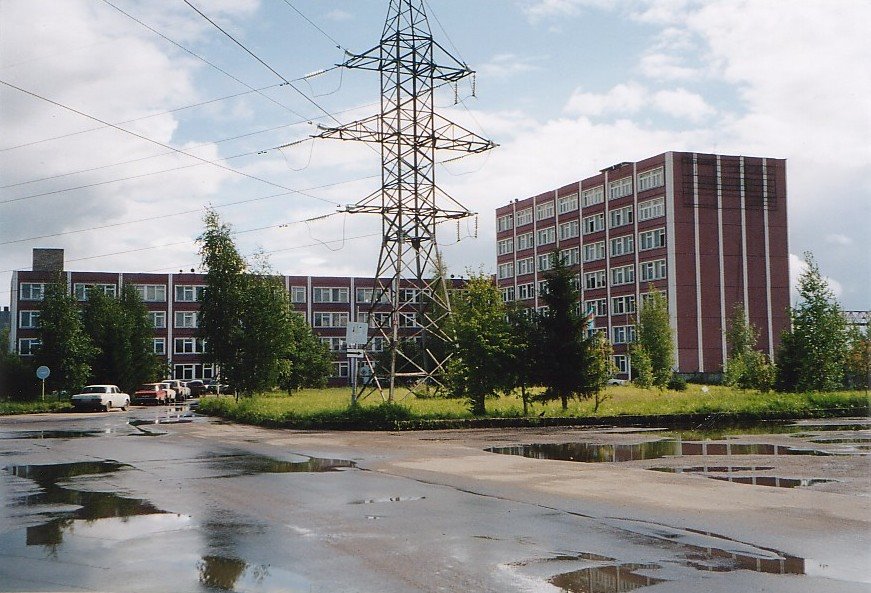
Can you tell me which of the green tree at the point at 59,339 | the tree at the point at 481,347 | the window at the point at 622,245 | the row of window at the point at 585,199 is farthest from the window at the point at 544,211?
the tree at the point at 481,347

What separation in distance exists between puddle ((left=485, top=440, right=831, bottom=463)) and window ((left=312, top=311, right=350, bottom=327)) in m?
97.6

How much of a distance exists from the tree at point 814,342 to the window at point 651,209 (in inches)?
1864

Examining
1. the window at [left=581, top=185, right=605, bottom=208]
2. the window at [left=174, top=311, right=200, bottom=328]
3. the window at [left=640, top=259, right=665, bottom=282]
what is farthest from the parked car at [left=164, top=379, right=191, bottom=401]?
the window at [left=581, top=185, right=605, bottom=208]

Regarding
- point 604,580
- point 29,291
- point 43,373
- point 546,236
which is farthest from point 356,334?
point 29,291

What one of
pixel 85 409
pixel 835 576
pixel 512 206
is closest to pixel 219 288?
pixel 85 409

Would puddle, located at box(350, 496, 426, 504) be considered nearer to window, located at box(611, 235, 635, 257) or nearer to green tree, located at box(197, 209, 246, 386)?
green tree, located at box(197, 209, 246, 386)

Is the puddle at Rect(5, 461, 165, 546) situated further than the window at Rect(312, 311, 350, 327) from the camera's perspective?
No

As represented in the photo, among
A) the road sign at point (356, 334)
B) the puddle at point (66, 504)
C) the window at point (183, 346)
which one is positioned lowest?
the puddle at point (66, 504)

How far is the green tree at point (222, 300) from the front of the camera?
41625 mm

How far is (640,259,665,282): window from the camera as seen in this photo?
285ft

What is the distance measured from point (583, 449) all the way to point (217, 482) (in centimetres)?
890

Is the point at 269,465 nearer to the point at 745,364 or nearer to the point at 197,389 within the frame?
the point at 745,364

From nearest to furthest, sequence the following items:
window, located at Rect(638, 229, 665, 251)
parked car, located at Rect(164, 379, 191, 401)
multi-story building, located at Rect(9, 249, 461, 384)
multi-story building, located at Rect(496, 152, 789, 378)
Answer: parked car, located at Rect(164, 379, 191, 401) < multi-story building, located at Rect(496, 152, 789, 378) < window, located at Rect(638, 229, 665, 251) < multi-story building, located at Rect(9, 249, 461, 384)

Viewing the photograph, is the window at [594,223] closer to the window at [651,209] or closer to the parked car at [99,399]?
the window at [651,209]
